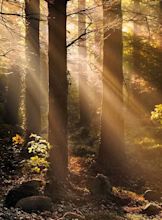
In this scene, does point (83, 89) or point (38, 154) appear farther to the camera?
point (83, 89)

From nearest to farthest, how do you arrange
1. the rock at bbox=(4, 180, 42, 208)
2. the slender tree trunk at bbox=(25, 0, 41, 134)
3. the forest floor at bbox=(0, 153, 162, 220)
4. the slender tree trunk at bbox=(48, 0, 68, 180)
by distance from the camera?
the forest floor at bbox=(0, 153, 162, 220), the rock at bbox=(4, 180, 42, 208), the slender tree trunk at bbox=(48, 0, 68, 180), the slender tree trunk at bbox=(25, 0, 41, 134)

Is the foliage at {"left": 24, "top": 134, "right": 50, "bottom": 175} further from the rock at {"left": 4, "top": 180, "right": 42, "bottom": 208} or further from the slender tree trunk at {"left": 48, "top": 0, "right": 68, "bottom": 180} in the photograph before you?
the rock at {"left": 4, "top": 180, "right": 42, "bottom": 208}

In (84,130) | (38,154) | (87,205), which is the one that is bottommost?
(87,205)

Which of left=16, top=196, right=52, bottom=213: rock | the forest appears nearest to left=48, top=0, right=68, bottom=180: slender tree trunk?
the forest

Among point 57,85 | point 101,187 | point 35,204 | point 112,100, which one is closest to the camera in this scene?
point 35,204

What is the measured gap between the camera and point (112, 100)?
13.6 meters

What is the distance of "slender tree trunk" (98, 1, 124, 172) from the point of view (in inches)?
532

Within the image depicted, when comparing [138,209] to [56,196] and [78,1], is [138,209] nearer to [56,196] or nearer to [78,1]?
[56,196]

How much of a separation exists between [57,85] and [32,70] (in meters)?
8.07

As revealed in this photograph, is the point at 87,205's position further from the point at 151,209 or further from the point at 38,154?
the point at 38,154

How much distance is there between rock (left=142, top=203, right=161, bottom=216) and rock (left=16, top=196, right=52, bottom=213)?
2.46m

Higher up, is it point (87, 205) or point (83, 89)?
point (83, 89)

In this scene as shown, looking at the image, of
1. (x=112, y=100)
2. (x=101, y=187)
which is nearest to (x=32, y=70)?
(x=112, y=100)

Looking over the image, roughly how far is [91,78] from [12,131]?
1153cm
